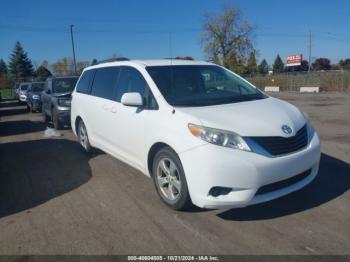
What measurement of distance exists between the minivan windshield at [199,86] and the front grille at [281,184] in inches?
48.8

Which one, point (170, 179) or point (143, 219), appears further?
point (170, 179)

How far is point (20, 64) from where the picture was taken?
74750 mm

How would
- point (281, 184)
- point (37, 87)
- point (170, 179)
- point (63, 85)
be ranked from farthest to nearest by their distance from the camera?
point (37, 87) → point (63, 85) → point (170, 179) → point (281, 184)

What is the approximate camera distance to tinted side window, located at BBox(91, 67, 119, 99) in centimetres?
573

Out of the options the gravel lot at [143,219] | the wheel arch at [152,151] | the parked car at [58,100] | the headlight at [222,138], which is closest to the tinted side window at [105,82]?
the gravel lot at [143,219]

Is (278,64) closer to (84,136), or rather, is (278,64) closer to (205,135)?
(84,136)

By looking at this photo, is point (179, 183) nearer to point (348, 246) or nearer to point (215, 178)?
point (215, 178)

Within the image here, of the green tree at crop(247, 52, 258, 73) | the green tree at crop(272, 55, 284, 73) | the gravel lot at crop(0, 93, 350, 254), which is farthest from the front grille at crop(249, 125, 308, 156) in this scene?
the green tree at crop(272, 55, 284, 73)

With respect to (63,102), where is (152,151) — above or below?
below

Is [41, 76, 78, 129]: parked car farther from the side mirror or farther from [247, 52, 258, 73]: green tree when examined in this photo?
[247, 52, 258, 73]: green tree

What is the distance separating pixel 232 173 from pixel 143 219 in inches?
48.9

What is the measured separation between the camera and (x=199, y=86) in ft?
16.3

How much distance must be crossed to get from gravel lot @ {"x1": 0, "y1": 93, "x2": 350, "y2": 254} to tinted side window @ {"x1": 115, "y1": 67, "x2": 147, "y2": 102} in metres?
1.41

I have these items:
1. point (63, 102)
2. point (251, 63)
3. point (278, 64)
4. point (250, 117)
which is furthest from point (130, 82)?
point (278, 64)
